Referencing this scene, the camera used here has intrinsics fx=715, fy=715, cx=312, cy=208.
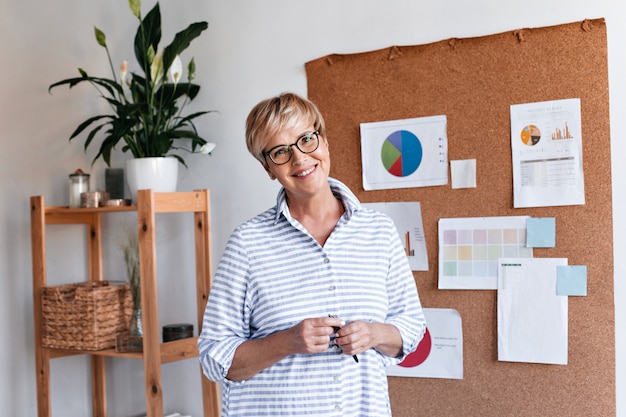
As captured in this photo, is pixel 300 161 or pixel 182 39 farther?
pixel 182 39

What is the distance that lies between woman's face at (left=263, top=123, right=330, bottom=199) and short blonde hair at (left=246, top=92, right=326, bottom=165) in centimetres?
1

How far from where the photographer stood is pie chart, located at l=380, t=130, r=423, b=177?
88.4 inches

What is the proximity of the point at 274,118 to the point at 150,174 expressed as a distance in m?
1.05

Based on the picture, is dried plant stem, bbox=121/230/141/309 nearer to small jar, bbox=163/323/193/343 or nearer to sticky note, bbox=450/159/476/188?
small jar, bbox=163/323/193/343

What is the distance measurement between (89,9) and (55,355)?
137 cm

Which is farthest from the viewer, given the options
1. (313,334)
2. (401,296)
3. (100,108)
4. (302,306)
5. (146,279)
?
(100,108)

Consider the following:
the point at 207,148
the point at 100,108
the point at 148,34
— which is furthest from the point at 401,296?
the point at 100,108

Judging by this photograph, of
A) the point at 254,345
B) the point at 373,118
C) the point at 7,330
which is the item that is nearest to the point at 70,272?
the point at 7,330

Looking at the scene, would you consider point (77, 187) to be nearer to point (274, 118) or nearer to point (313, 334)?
point (274, 118)

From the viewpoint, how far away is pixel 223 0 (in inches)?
103

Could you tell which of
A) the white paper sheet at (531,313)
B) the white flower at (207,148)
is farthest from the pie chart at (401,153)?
the white flower at (207,148)

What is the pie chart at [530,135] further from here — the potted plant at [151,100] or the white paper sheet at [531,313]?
the potted plant at [151,100]

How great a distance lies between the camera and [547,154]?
2.05 metres

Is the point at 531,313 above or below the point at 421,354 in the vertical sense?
above
